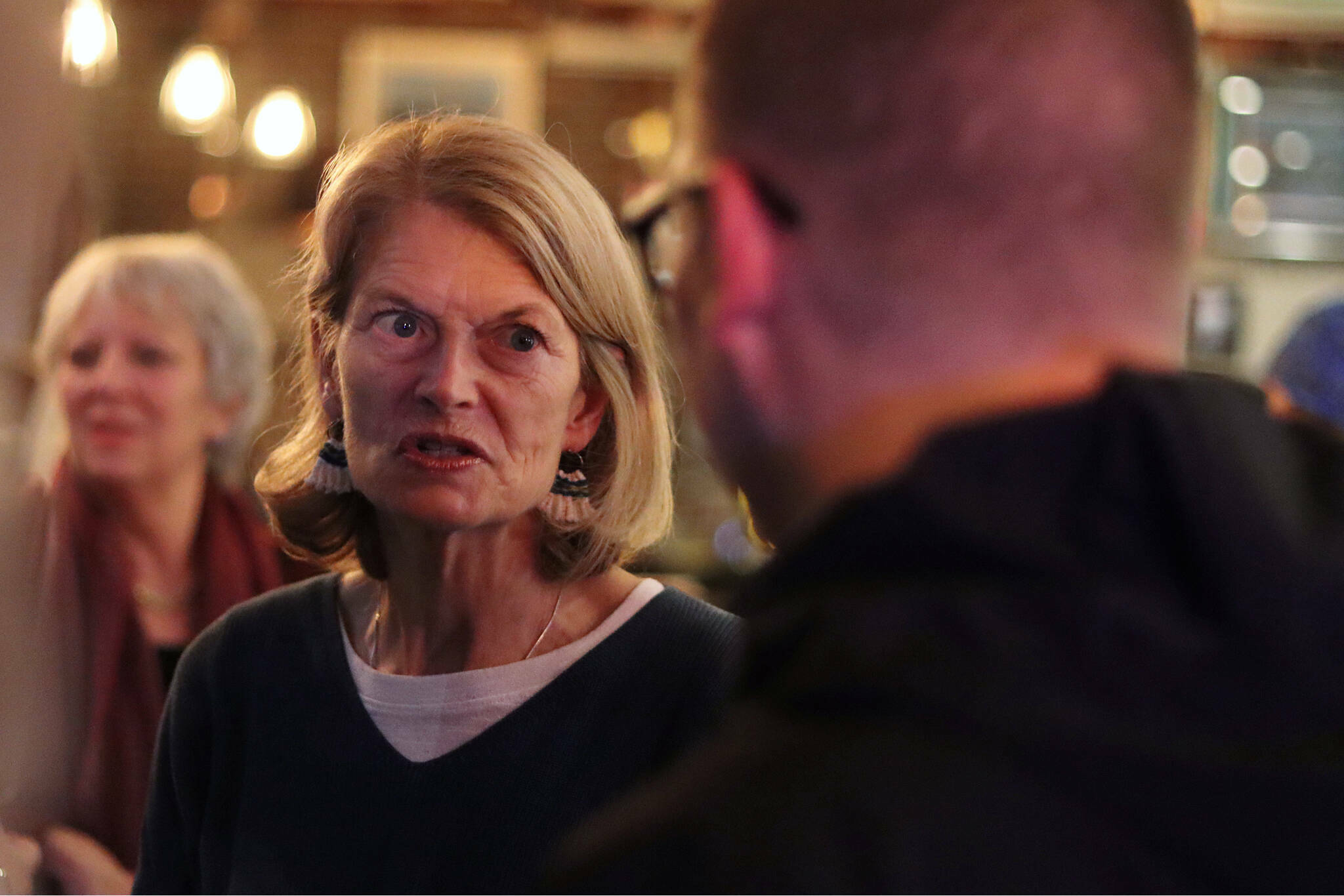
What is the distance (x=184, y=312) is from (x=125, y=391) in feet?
0.60

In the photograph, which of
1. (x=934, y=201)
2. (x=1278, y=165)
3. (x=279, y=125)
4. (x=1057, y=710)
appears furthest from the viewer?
(x=1278, y=165)

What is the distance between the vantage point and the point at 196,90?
15.2ft

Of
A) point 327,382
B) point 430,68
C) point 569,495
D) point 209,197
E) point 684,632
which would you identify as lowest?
point 684,632

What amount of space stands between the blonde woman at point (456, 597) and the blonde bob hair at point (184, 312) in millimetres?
1068

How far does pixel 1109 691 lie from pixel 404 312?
37.3 inches

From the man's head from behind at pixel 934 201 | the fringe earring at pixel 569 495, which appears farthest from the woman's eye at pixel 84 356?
the man's head from behind at pixel 934 201

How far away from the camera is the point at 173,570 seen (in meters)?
2.45

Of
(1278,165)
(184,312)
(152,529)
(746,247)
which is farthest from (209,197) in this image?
(746,247)

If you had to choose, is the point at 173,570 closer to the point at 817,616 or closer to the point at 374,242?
the point at 374,242

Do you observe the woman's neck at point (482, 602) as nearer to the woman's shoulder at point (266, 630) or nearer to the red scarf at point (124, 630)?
the woman's shoulder at point (266, 630)

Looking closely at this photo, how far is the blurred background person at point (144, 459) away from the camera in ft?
7.21

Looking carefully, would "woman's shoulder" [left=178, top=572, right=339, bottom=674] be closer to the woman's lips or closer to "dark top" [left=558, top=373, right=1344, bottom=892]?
the woman's lips

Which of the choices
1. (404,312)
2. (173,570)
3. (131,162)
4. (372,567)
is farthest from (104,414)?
(131,162)

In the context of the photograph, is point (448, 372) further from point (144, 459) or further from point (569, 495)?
point (144, 459)
